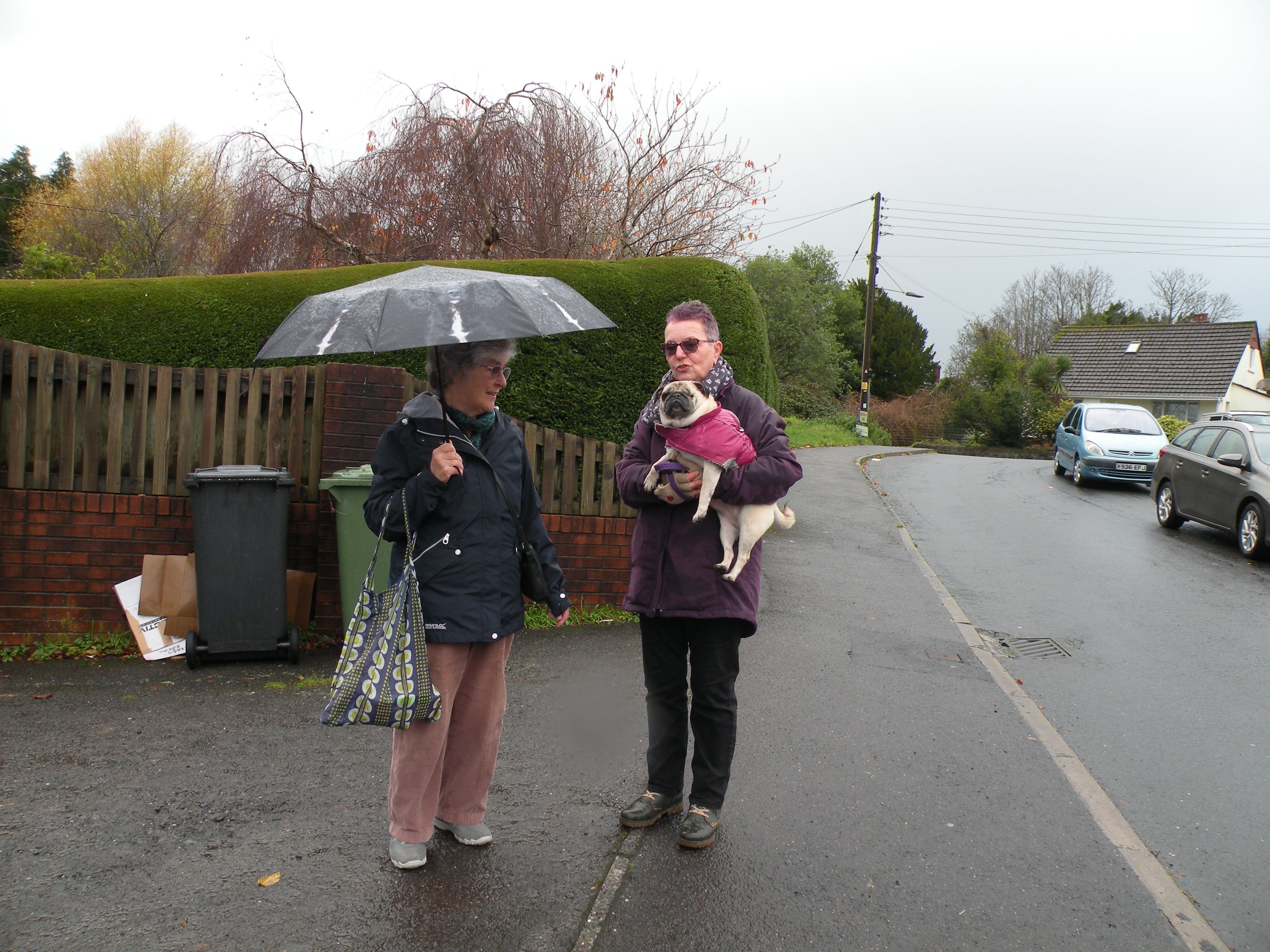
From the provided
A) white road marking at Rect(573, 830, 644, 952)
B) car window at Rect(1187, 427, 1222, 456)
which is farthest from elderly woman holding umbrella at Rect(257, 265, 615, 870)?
car window at Rect(1187, 427, 1222, 456)

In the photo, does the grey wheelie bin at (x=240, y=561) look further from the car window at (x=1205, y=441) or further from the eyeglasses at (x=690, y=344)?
the car window at (x=1205, y=441)

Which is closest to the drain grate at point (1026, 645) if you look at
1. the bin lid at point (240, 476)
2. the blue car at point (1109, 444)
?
the bin lid at point (240, 476)

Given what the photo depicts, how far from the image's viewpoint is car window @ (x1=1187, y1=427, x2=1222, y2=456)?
40.4ft

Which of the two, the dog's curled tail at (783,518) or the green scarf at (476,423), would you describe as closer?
the green scarf at (476,423)

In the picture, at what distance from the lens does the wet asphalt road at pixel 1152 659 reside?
3725 millimetres

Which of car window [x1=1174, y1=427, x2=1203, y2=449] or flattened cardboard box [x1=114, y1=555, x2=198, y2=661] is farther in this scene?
car window [x1=1174, y1=427, x2=1203, y2=449]

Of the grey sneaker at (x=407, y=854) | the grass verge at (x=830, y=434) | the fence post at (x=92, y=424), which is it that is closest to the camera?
the grey sneaker at (x=407, y=854)

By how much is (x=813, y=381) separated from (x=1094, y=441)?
67.0 ft

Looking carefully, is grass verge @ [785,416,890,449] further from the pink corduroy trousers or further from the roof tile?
the pink corduroy trousers

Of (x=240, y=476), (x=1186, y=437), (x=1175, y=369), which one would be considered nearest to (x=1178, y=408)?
(x=1175, y=369)

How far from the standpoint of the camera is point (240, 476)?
5344 millimetres

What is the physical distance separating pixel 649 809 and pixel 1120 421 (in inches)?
706

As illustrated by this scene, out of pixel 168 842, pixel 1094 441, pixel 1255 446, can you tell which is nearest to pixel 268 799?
pixel 168 842

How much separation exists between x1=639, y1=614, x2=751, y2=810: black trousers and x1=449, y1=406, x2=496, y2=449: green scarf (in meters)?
0.90
